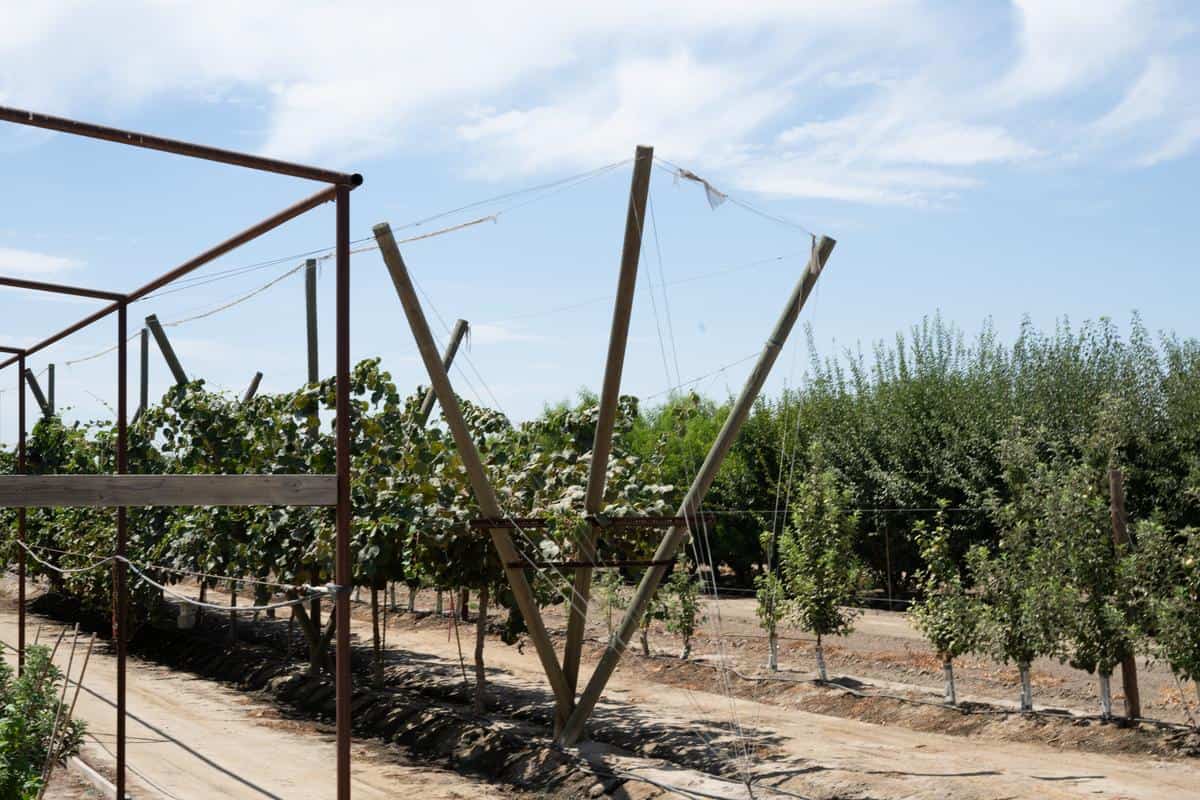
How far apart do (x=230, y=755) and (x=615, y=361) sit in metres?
5.37

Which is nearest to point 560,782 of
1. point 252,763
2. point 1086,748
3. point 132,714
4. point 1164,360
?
point 252,763

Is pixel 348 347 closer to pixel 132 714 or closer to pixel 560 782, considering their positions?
pixel 560 782

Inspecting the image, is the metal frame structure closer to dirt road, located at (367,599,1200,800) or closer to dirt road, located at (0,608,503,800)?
dirt road, located at (0,608,503,800)

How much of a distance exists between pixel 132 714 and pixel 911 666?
9.11m

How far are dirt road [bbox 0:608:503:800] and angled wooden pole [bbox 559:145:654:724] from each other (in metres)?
2.32

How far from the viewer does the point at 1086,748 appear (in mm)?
10391

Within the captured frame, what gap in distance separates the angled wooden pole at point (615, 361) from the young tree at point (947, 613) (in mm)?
4060

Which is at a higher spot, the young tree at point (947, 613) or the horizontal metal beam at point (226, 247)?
the horizontal metal beam at point (226, 247)

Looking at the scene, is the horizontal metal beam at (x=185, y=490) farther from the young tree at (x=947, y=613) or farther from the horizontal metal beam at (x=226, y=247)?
the young tree at (x=947, y=613)

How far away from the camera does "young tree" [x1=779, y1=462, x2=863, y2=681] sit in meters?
13.5

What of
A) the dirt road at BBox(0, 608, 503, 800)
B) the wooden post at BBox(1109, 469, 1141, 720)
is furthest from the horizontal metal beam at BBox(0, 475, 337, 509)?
the wooden post at BBox(1109, 469, 1141, 720)

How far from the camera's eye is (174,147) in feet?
20.0

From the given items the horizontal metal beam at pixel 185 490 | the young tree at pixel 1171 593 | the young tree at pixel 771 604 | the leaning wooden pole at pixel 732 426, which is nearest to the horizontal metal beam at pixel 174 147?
the horizontal metal beam at pixel 185 490

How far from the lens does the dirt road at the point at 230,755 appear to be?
9754 mm
